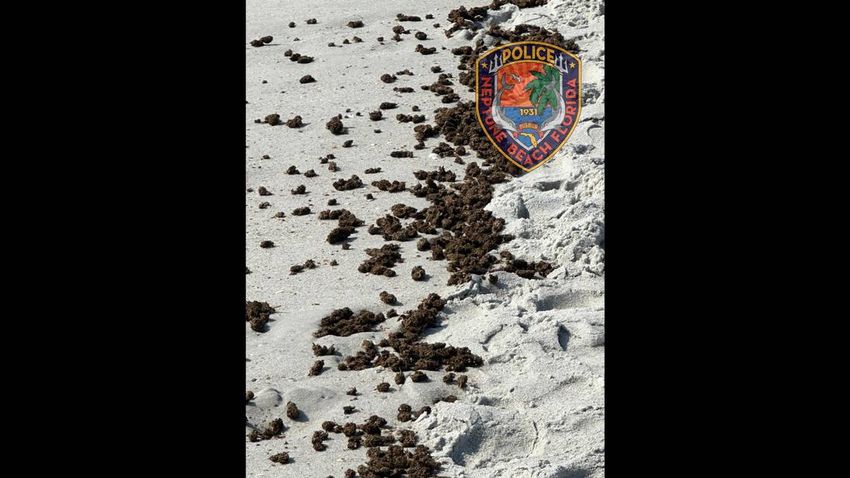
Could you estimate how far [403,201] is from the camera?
28.6ft

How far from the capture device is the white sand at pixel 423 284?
239 inches

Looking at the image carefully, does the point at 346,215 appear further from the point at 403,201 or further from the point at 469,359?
the point at 469,359

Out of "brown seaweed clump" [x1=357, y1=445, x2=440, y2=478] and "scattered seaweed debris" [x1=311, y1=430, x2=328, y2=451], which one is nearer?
"brown seaweed clump" [x1=357, y1=445, x2=440, y2=478]

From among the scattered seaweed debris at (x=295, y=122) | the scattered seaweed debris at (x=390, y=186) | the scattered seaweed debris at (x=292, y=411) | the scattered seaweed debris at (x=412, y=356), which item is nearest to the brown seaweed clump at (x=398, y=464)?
the scattered seaweed debris at (x=292, y=411)

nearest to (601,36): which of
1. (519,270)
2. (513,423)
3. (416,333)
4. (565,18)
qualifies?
(565,18)

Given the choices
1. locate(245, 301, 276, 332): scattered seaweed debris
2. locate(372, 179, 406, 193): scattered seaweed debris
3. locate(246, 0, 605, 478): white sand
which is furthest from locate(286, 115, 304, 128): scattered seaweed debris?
locate(245, 301, 276, 332): scattered seaweed debris

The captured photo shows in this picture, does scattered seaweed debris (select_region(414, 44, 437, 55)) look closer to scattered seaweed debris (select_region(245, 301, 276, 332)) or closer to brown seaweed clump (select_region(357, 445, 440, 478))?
scattered seaweed debris (select_region(245, 301, 276, 332))

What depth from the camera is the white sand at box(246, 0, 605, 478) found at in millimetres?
6082

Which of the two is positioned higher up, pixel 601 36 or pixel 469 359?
pixel 601 36

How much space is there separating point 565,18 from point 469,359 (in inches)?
226

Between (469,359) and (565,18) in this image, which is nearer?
(469,359)

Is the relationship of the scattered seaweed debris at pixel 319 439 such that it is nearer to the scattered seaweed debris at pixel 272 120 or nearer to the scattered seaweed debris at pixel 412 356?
the scattered seaweed debris at pixel 412 356

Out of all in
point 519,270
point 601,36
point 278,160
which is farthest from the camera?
point 601,36

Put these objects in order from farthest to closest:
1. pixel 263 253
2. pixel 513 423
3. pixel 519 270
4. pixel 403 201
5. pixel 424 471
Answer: pixel 403 201
pixel 263 253
pixel 519 270
pixel 513 423
pixel 424 471
